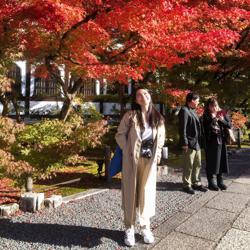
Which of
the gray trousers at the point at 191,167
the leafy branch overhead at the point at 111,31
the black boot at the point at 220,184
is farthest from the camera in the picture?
the black boot at the point at 220,184

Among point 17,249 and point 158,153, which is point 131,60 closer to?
point 158,153

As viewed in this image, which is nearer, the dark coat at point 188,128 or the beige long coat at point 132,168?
the beige long coat at point 132,168

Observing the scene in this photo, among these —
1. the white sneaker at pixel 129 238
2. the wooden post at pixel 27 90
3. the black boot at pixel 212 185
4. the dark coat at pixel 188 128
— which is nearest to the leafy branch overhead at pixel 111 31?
the dark coat at pixel 188 128

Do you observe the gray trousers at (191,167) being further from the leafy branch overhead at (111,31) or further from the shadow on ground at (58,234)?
the shadow on ground at (58,234)

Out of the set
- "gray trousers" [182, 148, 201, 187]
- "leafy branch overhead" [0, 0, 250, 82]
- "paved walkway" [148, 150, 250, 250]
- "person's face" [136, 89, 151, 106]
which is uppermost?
"leafy branch overhead" [0, 0, 250, 82]

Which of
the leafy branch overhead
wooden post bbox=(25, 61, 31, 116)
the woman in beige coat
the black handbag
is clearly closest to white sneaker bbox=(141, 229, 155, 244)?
the woman in beige coat

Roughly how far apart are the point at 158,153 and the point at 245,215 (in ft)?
7.08

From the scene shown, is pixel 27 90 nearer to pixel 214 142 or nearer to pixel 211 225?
pixel 214 142

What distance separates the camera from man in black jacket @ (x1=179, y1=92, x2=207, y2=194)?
6.98 m

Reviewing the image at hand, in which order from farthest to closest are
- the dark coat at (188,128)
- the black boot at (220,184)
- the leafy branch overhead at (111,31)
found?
the black boot at (220,184)
the leafy branch overhead at (111,31)
the dark coat at (188,128)

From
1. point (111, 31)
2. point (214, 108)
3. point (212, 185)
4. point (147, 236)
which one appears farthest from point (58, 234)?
point (111, 31)

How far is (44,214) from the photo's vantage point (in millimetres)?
5766

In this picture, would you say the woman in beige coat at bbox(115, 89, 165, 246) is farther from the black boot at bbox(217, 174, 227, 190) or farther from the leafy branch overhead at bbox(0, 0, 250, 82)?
the black boot at bbox(217, 174, 227, 190)

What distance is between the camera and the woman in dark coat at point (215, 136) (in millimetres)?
7445
